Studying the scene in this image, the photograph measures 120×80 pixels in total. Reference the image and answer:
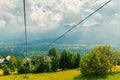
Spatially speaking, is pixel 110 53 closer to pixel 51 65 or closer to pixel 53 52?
pixel 51 65

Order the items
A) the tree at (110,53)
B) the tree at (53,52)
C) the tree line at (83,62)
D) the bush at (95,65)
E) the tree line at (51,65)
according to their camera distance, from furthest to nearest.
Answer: the tree at (53,52) → the tree line at (51,65) → the tree at (110,53) → the tree line at (83,62) → the bush at (95,65)

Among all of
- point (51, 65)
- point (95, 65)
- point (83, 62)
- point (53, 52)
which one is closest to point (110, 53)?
point (95, 65)

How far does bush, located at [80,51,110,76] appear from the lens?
76625mm

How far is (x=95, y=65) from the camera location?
7662 cm

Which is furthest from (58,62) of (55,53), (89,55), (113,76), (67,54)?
(113,76)

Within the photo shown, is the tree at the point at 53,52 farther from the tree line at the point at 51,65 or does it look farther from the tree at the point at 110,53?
the tree at the point at 110,53

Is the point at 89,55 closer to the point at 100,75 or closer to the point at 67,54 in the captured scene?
the point at 100,75

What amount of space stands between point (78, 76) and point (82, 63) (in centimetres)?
380

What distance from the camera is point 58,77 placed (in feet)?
259

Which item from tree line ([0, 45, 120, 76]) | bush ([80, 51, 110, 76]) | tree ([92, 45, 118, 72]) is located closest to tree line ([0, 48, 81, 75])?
tree line ([0, 45, 120, 76])

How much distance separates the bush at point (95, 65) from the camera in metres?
76.6

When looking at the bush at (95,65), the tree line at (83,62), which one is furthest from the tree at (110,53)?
the bush at (95,65)

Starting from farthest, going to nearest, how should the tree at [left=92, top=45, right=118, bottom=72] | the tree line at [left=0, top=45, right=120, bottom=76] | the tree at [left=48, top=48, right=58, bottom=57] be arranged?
the tree at [left=48, top=48, right=58, bottom=57] → the tree at [left=92, top=45, right=118, bottom=72] → the tree line at [left=0, top=45, right=120, bottom=76]

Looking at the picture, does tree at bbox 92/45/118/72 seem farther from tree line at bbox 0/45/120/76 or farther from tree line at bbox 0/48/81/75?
tree line at bbox 0/48/81/75
